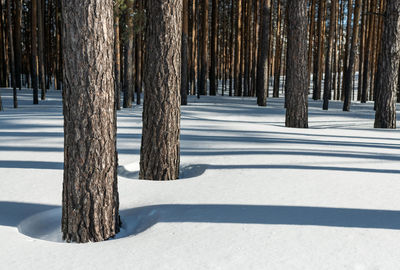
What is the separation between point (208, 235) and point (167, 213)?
602mm

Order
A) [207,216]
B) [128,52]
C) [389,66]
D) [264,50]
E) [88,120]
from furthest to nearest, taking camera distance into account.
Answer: [264,50], [128,52], [389,66], [207,216], [88,120]

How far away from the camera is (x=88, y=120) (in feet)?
9.37

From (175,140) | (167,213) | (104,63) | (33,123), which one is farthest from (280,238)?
(33,123)

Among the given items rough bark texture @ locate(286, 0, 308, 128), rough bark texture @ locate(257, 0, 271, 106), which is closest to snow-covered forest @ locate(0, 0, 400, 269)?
rough bark texture @ locate(286, 0, 308, 128)

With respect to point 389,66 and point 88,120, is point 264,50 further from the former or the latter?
point 88,120

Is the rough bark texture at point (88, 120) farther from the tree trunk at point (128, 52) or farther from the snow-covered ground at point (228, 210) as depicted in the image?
the tree trunk at point (128, 52)

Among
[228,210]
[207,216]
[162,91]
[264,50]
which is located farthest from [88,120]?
[264,50]

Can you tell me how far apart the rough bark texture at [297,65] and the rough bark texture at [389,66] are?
2.18 metres

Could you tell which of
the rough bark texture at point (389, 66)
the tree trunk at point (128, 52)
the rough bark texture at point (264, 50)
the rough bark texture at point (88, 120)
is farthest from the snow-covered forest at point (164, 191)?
the rough bark texture at point (264, 50)

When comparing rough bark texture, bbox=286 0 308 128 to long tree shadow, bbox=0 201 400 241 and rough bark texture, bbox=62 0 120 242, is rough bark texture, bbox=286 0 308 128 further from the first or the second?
rough bark texture, bbox=62 0 120 242

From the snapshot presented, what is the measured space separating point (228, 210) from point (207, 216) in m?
0.24

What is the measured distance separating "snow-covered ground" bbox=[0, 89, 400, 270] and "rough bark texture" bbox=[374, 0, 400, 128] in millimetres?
3634

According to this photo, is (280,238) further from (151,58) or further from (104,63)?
(151,58)

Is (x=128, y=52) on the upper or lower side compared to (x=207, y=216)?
upper
